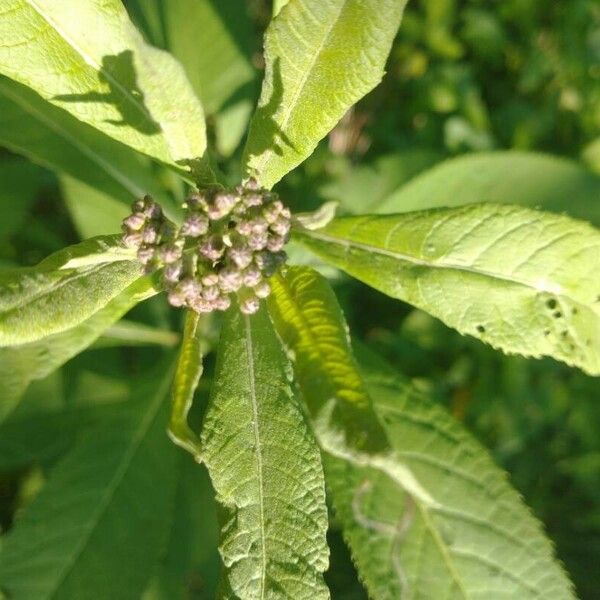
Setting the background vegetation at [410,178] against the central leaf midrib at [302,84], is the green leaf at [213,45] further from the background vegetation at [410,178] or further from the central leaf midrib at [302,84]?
the central leaf midrib at [302,84]

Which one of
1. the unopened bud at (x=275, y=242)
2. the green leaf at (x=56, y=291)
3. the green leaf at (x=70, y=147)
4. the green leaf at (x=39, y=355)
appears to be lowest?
the green leaf at (x=56, y=291)

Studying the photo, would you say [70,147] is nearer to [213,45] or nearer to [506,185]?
[213,45]

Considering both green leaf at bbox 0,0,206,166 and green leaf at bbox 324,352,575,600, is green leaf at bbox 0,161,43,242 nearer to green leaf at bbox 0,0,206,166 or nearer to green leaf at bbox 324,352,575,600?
green leaf at bbox 0,0,206,166

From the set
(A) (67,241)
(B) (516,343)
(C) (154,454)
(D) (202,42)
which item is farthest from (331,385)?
(A) (67,241)

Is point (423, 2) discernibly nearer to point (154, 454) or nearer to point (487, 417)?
point (487, 417)

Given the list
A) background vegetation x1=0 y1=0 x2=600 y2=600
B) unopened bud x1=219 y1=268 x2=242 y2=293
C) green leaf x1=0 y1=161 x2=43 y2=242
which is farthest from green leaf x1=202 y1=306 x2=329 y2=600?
green leaf x1=0 y1=161 x2=43 y2=242

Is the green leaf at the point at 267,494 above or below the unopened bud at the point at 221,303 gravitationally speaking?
below

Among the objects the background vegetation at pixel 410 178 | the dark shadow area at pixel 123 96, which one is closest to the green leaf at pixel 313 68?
the dark shadow area at pixel 123 96

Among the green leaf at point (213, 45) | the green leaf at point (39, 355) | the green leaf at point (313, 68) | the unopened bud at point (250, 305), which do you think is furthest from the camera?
the green leaf at point (213, 45)
